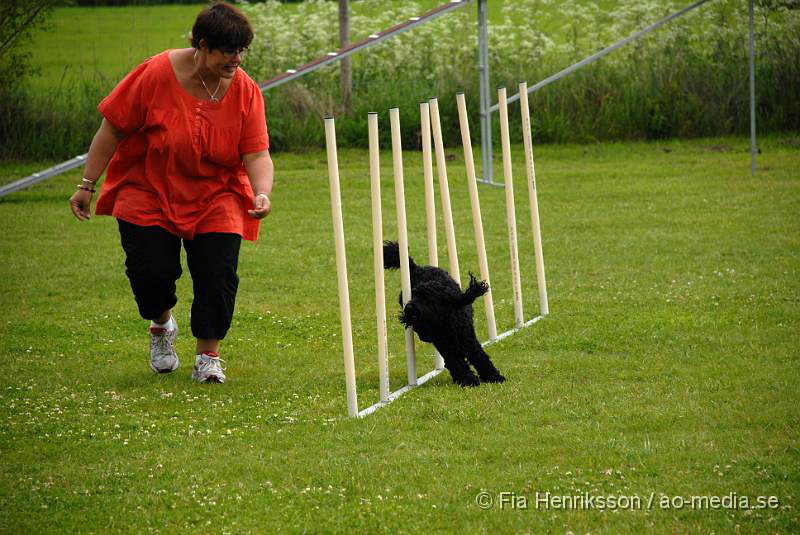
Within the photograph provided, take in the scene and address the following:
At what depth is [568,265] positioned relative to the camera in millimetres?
9289

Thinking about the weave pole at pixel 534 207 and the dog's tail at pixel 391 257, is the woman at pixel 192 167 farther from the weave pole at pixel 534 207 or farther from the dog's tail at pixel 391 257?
the weave pole at pixel 534 207

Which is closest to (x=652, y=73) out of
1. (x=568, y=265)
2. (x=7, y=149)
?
(x=568, y=265)

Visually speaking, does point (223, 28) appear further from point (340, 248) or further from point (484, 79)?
point (484, 79)

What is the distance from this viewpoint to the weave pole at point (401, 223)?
562 centimetres

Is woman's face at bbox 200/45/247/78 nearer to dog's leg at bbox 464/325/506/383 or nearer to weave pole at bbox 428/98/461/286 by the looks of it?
weave pole at bbox 428/98/461/286

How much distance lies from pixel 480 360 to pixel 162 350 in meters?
1.85

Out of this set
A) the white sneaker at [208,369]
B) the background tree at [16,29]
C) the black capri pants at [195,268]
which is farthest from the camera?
the background tree at [16,29]

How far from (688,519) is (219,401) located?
2669 millimetres

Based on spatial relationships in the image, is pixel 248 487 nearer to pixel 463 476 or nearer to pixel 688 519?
pixel 463 476

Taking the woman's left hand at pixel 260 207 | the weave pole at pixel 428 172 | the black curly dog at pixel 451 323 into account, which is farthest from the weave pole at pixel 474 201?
the woman's left hand at pixel 260 207

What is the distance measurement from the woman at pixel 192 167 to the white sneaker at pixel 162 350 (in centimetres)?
26

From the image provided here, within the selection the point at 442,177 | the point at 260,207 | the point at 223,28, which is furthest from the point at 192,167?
the point at 442,177

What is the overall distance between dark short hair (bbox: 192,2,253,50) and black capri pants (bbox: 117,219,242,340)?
1012mm

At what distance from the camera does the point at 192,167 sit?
19.1 ft
